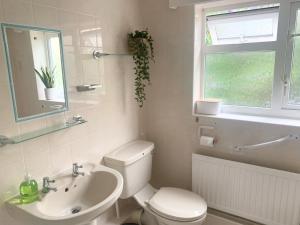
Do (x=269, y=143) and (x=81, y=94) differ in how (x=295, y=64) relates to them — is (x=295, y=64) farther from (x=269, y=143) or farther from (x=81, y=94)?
(x=81, y=94)

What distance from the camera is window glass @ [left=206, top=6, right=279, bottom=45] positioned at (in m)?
1.71

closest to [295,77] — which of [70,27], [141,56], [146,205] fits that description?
[141,56]

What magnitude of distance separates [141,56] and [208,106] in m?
0.72

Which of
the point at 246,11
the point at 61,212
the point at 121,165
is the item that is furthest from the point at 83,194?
the point at 246,11

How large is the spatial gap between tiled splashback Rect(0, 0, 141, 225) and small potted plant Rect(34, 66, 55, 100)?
116 millimetres

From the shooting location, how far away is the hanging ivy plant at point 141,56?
1871 mm

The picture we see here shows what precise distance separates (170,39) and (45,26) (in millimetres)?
1030

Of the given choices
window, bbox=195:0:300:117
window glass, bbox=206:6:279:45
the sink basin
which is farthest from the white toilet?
window glass, bbox=206:6:279:45

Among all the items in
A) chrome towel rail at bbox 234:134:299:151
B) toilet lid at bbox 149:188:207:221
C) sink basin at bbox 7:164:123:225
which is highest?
chrome towel rail at bbox 234:134:299:151

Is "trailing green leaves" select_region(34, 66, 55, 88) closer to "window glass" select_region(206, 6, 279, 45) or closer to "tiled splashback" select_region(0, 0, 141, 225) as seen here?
"tiled splashback" select_region(0, 0, 141, 225)

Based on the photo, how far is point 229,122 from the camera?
1787 millimetres

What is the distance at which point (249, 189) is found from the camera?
1.74 metres

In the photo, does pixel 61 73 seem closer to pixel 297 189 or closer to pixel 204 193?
pixel 204 193

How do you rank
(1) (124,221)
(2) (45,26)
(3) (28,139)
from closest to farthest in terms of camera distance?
(3) (28,139) < (2) (45,26) < (1) (124,221)
